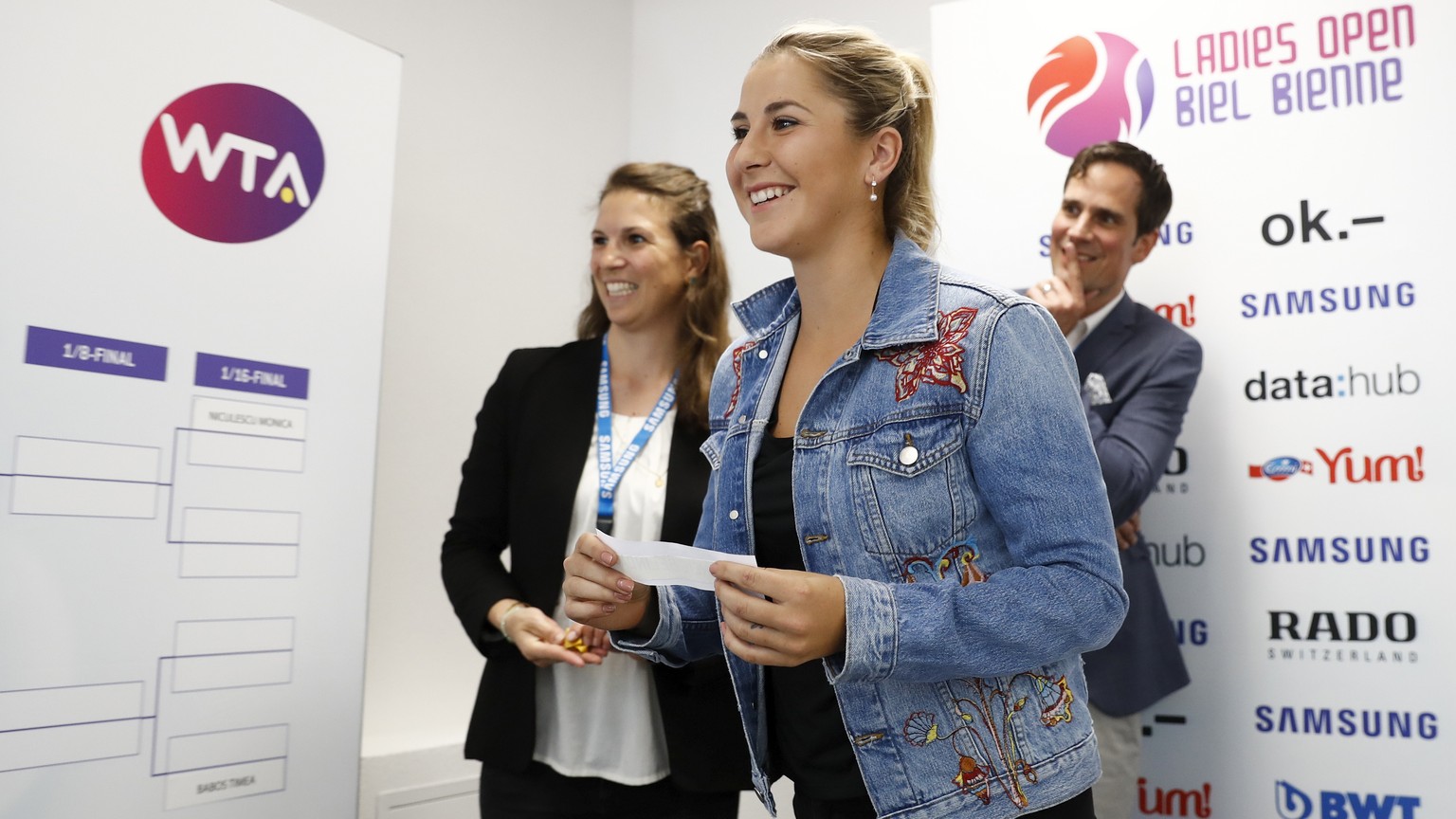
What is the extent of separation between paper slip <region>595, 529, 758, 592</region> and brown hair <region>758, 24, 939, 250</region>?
583 millimetres

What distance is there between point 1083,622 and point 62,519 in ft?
5.59

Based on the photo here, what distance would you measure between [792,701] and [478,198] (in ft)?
9.36

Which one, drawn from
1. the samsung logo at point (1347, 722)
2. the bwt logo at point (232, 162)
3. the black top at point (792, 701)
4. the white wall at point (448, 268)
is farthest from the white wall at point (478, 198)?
the samsung logo at point (1347, 722)

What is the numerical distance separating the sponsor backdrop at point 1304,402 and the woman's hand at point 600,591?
4.71 feet

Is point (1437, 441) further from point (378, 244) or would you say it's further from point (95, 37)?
point (95, 37)

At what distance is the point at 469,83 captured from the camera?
3.84 m

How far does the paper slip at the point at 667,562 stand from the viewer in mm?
1181

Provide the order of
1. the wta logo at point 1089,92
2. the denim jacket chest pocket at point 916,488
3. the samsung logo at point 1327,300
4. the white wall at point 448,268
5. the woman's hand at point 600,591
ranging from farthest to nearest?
the white wall at point 448,268 → the wta logo at point 1089,92 → the samsung logo at point 1327,300 → the woman's hand at point 600,591 → the denim jacket chest pocket at point 916,488

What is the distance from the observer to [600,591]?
138cm

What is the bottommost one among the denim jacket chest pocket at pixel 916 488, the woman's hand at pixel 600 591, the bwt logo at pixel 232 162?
the woman's hand at pixel 600 591

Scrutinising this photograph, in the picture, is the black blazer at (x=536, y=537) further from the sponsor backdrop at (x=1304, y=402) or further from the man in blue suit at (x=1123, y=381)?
the sponsor backdrop at (x=1304, y=402)

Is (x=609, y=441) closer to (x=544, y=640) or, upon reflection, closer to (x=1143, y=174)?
(x=544, y=640)

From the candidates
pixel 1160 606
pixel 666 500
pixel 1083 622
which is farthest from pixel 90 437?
pixel 1160 606

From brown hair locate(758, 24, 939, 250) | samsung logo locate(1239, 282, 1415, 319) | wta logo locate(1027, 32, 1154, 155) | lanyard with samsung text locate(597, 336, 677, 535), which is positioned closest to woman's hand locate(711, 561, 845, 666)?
brown hair locate(758, 24, 939, 250)
